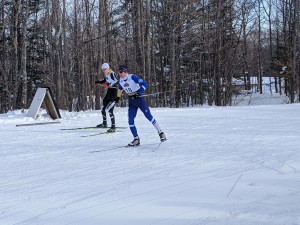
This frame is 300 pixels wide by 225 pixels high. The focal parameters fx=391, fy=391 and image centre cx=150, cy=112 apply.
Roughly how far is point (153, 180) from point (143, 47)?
22.7 m

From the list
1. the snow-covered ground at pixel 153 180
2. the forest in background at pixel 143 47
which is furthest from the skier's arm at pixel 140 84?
the forest in background at pixel 143 47

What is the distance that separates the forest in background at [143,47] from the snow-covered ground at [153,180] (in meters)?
18.4

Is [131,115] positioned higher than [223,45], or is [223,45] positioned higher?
[223,45]

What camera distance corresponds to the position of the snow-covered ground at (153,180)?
12.7ft

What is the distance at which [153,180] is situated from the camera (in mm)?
5336

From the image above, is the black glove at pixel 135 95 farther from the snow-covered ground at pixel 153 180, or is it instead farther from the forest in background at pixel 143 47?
the forest in background at pixel 143 47

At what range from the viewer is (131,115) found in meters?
8.68

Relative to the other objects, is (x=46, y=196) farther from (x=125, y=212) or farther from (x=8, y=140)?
(x=8, y=140)

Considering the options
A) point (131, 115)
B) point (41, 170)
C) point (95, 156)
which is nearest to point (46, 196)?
point (41, 170)

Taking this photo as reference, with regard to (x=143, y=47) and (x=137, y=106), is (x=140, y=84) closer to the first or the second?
(x=137, y=106)

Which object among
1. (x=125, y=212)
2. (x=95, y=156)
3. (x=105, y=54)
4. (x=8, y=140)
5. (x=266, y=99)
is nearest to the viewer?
(x=125, y=212)

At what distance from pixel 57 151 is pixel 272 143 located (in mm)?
4554

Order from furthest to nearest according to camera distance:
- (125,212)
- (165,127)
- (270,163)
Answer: (165,127), (270,163), (125,212)

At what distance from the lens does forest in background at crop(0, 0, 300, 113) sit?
92.0 feet
